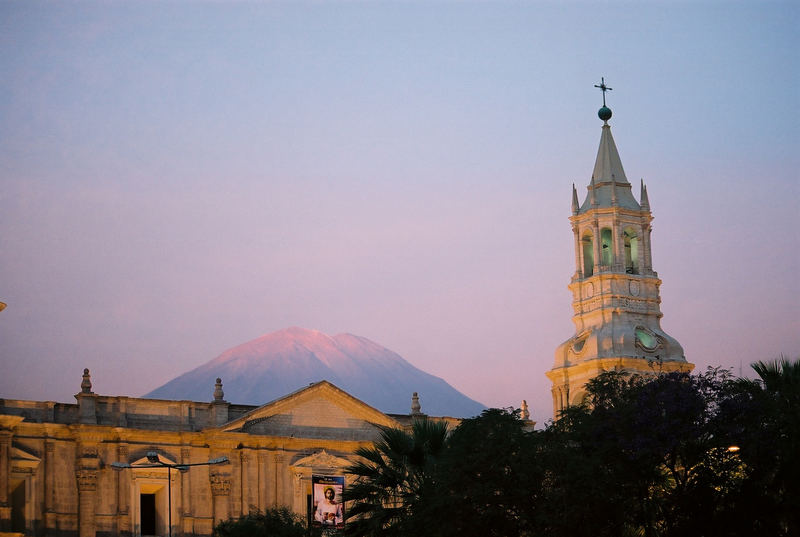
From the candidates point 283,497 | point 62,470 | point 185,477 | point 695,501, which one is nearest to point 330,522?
point 283,497

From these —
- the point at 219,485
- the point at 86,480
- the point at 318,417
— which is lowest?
the point at 219,485

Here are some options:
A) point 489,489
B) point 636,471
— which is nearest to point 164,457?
point 489,489

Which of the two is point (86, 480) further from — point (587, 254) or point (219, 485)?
point (587, 254)

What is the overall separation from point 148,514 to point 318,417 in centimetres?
1004

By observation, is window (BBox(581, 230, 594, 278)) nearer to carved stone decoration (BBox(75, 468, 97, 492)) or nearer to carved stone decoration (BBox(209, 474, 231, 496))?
carved stone decoration (BBox(209, 474, 231, 496))

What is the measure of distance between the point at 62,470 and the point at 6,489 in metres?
4.44

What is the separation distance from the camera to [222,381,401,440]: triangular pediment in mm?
67688

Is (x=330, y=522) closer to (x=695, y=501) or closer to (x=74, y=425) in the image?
(x=74, y=425)

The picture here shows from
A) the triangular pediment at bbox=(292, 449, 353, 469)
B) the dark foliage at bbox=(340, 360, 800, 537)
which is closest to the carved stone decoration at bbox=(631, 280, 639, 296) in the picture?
the triangular pediment at bbox=(292, 449, 353, 469)

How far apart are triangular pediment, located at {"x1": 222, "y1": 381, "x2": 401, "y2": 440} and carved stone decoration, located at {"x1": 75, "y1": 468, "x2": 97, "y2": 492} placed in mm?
7845

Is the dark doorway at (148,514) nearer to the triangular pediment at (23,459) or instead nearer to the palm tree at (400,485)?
the triangular pediment at (23,459)

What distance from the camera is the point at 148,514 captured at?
64.9m

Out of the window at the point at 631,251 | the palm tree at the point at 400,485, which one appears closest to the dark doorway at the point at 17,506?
the palm tree at the point at 400,485

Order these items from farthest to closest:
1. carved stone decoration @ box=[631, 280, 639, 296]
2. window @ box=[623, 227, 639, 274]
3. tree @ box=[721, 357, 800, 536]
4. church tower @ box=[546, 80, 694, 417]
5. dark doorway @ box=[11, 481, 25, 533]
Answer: window @ box=[623, 227, 639, 274] < carved stone decoration @ box=[631, 280, 639, 296] < church tower @ box=[546, 80, 694, 417] < dark doorway @ box=[11, 481, 25, 533] < tree @ box=[721, 357, 800, 536]
